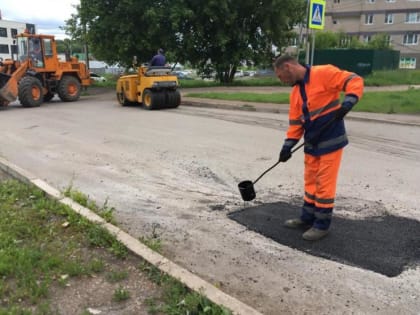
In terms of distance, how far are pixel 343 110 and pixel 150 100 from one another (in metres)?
11.7

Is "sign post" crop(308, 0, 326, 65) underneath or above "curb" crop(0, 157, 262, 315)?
above

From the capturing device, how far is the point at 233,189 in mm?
5922

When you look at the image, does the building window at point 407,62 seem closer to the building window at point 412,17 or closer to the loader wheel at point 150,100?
the building window at point 412,17

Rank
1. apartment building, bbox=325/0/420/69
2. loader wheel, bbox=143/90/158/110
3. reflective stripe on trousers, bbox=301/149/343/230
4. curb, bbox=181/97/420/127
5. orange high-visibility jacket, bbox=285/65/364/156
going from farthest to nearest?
apartment building, bbox=325/0/420/69, loader wheel, bbox=143/90/158/110, curb, bbox=181/97/420/127, reflective stripe on trousers, bbox=301/149/343/230, orange high-visibility jacket, bbox=285/65/364/156

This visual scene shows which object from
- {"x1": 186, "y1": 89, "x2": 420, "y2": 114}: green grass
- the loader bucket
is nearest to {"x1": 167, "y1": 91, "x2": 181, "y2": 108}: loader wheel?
{"x1": 186, "y1": 89, "x2": 420, "y2": 114}: green grass

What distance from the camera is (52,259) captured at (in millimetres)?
3607

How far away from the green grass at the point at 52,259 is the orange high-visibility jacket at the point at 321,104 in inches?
72.8

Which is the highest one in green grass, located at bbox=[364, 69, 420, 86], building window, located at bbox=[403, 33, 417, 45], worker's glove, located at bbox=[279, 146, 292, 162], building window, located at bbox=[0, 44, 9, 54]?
building window, located at bbox=[403, 33, 417, 45]

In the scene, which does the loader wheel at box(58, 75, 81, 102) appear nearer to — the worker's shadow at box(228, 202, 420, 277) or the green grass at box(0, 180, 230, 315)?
the green grass at box(0, 180, 230, 315)

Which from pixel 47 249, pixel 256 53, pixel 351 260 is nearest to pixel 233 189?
pixel 351 260

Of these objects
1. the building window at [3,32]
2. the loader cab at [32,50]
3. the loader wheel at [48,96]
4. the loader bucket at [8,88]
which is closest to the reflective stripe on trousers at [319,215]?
the loader bucket at [8,88]

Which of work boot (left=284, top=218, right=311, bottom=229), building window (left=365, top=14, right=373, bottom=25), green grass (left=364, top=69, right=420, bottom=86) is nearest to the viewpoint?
work boot (left=284, top=218, right=311, bottom=229)

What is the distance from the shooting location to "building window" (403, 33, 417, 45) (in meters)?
55.5

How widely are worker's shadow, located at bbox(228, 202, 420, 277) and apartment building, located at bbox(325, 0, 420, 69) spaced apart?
54.8m
